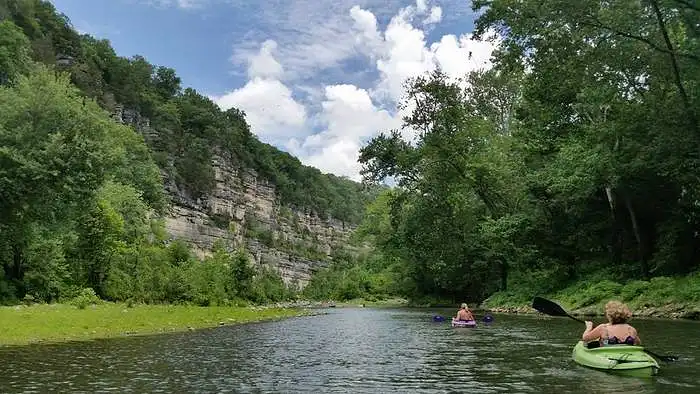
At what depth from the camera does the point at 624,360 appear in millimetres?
12219

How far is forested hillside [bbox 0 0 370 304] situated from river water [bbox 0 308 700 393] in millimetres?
13436

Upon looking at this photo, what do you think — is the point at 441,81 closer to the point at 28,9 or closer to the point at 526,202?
the point at 526,202

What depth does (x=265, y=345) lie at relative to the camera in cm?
2017

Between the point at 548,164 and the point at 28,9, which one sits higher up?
the point at 28,9

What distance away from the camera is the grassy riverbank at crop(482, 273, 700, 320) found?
28.3 metres

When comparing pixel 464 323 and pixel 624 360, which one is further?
pixel 464 323

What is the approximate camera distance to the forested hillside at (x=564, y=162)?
23.7m

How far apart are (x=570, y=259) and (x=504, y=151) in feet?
33.3

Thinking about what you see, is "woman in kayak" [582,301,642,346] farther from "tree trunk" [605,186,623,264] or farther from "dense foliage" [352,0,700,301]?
"tree trunk" [605,186,623,264]

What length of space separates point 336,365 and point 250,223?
118 m

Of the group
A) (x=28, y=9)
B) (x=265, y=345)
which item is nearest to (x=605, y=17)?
(x=265, y=345)

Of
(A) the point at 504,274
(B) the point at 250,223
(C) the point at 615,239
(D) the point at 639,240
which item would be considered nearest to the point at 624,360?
(D) the point at 639,240

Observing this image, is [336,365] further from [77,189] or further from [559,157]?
[559,157]

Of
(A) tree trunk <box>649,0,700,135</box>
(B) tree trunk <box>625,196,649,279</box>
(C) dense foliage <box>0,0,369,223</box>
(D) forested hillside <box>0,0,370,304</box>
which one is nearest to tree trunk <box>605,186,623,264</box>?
(B) tree trunk <box>625,196,649,279</box>
